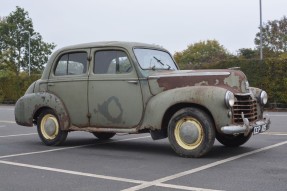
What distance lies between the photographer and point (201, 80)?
764 centimetres

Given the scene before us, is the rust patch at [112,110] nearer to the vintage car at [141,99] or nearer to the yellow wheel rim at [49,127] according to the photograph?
the vintage car at [141,99]

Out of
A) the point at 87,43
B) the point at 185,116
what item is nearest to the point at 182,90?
the point at 185,116

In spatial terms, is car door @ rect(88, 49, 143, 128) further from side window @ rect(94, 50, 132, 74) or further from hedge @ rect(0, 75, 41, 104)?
hedge @ rect(0, 75, 41, 104)

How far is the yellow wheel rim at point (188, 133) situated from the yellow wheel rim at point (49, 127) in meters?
2.86

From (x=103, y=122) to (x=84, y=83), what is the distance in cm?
89

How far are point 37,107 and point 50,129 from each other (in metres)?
0.55

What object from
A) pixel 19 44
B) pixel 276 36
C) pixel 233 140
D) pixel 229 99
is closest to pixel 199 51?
pixel 276 36

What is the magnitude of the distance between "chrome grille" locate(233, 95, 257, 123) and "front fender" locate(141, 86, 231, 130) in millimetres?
287

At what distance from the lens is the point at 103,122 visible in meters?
8.55

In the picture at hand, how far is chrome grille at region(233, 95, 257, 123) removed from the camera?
7.40m

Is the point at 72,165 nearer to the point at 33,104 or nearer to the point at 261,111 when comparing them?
the point at 33,104

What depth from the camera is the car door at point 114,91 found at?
8.20 meters

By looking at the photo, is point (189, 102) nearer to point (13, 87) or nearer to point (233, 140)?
point (233, 140)

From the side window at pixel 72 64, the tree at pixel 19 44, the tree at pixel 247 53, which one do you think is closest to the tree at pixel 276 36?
the tree at pixel 247 53
